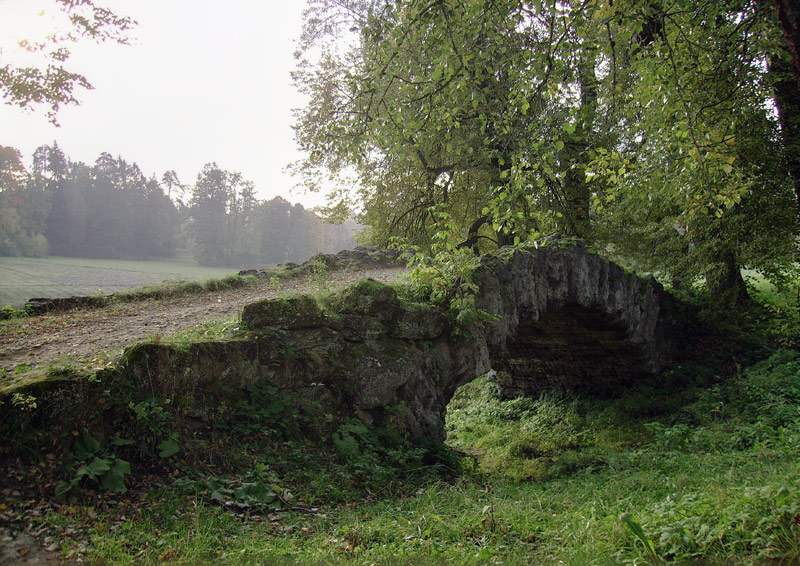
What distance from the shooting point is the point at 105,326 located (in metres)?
6.65

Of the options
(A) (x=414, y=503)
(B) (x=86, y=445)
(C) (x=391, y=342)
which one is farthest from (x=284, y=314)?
(A) (x=414, y=503)

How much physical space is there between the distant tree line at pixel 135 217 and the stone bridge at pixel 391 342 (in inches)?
408

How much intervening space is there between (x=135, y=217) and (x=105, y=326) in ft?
89.9

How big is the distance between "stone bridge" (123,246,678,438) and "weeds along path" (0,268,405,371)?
0.74 metres

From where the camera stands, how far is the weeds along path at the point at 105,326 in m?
5.05

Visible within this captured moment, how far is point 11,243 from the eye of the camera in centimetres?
1803

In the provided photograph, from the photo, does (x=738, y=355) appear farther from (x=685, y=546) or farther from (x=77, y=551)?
(x=77, y=551)

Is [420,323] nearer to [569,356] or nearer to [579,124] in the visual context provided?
[579,124]

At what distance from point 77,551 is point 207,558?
→ 755 mm

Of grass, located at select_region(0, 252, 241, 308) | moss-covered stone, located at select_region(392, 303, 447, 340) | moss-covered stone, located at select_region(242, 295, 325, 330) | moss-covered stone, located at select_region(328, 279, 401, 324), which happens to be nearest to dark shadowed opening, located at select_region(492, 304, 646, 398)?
moss-covered stone, located at select_region(392, 303, 447, 340)

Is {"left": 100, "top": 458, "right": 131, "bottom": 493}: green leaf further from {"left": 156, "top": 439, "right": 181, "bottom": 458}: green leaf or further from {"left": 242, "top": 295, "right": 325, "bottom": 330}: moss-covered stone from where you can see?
{"left": 242, "top": 295, "right": 325, "bottom": 330}: moss-covered stone

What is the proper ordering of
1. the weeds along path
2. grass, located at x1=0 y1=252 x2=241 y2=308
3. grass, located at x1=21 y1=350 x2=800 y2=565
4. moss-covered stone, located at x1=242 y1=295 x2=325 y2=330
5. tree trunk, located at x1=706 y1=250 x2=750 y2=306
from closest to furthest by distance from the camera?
grass, located at x1=21 y1=350 x2=800 y2=565, the weeds along path, moss-covered stone, located at x1=242 y1=295 x2=325 y2=330, tree trunk, located at x1=706 y1=250 x2=750 y2=306, grass, located at x1=0 y1=252 x2=241 y2=308

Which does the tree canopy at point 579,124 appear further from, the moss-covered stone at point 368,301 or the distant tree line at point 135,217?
the distant tree line at point 135,217

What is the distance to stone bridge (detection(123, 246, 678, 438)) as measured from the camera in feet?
16.7
